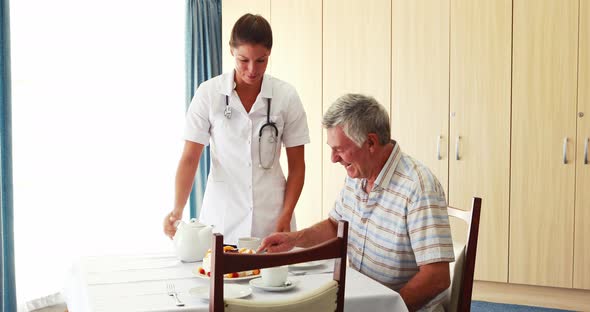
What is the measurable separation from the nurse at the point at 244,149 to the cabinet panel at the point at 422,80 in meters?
1.68

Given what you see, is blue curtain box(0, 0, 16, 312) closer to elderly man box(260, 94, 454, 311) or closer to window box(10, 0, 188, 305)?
window box(10, 0, 188, 305)

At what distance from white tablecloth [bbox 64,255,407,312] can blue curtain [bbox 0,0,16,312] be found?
138 centimetres

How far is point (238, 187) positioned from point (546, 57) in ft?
7.41

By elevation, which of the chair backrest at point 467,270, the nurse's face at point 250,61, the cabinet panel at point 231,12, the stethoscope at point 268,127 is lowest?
the chair backrest at point 467,270

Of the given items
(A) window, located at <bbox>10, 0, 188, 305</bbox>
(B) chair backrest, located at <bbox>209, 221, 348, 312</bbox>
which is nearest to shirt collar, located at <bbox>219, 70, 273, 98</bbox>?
(B) chair backrest, located at <bbox>209, 221, 348, 312</bbox>

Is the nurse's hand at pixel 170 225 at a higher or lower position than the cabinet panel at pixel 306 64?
lower

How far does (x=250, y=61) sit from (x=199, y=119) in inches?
14.9

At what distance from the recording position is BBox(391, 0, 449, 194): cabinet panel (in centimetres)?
401

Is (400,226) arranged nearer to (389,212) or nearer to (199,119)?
(389,212)

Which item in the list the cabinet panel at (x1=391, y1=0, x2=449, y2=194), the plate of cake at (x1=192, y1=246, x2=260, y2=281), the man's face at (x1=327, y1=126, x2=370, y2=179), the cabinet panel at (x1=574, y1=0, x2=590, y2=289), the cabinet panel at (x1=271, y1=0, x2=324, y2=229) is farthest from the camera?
the cabinet panel at (x1=271, y1=0, x2=324, y2=229)

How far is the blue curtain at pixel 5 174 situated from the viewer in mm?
3113

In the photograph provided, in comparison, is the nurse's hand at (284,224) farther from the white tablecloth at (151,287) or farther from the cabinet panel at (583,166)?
the cabinet panel at (583,166)

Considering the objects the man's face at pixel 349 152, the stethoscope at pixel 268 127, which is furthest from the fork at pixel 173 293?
→ the stethoscope at pixel 268 127

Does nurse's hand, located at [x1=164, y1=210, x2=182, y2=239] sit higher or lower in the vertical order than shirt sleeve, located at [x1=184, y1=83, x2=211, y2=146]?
lower
